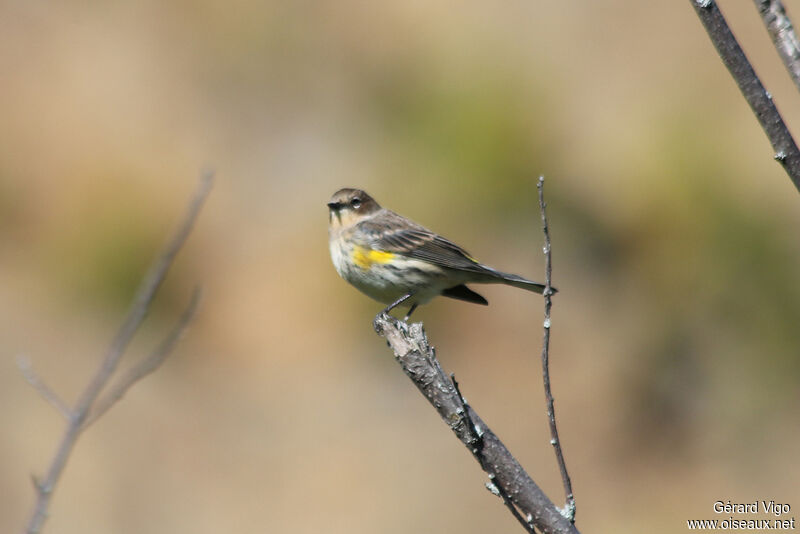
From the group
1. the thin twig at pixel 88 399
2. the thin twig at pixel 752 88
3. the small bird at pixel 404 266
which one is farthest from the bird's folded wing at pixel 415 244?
the thin twig at pixel 752 88

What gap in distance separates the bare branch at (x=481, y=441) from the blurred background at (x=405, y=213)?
6.95 meters

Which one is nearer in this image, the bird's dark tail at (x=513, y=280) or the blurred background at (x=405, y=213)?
the bird's dark tail at (x=513, y=280)

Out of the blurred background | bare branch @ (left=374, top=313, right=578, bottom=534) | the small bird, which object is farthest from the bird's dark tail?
the blurred background

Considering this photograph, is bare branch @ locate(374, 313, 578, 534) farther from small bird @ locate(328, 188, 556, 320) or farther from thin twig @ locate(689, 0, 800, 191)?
small bird @ locate(328, 188, 556, 320)

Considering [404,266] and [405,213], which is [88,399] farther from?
[405,213]

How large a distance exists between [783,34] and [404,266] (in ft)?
13.9

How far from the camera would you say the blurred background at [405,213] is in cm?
1052

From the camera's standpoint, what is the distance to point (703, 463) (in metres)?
10.7

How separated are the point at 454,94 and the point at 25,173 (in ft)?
19.6

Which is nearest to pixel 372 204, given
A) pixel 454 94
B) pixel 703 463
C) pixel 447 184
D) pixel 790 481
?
pixel 447 184

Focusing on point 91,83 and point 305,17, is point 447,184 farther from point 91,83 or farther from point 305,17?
point 91,83

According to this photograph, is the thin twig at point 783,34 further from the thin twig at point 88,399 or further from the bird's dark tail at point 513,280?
the bird's dark tail at point 513,280

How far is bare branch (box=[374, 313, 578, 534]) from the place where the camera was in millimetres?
3004

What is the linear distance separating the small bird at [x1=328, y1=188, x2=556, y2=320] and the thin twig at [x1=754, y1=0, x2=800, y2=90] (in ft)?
12.6
